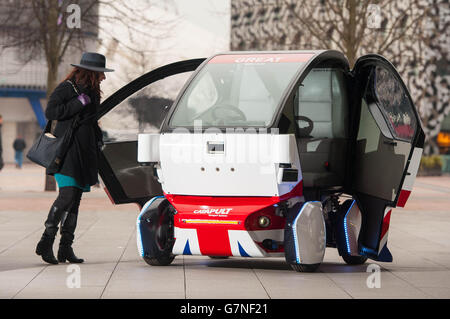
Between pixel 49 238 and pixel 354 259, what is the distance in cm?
303

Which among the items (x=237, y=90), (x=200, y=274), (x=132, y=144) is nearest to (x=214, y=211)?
(x=200, y=274)

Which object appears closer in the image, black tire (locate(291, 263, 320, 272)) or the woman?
black tire (locate(291, 263, 320, 272))

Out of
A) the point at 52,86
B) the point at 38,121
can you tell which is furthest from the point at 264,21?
the point at 52,86

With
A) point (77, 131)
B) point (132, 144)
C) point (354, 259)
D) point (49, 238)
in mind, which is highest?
point (77, 131)

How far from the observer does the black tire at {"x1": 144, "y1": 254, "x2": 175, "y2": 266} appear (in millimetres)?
9680


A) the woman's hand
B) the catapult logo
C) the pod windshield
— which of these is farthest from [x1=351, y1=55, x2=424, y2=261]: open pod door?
the woman's hand

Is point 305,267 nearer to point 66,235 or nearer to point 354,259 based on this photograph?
point 354,259

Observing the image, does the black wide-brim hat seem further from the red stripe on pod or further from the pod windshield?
the red stripe on pod

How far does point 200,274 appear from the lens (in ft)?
30.0

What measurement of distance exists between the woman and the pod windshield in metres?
0.89

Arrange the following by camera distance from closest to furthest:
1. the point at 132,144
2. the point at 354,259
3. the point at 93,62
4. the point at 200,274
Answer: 1. the point at 200,274
2. the point at 93,62
3. the point at 354,259
4. the point at 132,144

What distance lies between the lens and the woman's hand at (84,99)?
9648 mm

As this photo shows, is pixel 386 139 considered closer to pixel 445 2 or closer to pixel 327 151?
pixel 327 151

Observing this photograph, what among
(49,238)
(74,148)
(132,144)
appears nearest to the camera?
(49,238)
